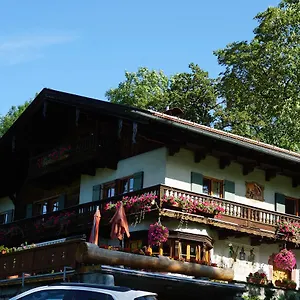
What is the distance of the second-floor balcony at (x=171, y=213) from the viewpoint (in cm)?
2316

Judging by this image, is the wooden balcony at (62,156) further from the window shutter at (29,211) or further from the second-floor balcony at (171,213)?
the window shutter at (29,211)

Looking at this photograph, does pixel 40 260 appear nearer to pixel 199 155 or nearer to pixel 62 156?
pixel 199 155

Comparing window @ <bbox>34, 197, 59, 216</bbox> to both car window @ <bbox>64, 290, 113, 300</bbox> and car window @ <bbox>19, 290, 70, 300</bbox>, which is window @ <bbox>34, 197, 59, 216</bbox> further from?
car window @ <bbox>64, 290, 113, 300</bbox>

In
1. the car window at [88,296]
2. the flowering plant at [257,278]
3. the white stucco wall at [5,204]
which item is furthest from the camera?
the white stucco wall at [5,204]

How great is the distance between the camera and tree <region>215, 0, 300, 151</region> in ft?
119

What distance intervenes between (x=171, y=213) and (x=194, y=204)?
3.19 feet

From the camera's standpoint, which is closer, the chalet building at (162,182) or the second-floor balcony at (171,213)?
the second-floor balcony at (171,213)

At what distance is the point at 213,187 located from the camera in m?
25.9

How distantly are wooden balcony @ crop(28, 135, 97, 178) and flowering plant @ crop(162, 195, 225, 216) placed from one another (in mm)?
4627

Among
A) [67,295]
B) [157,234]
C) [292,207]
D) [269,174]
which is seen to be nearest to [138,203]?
[157,234]

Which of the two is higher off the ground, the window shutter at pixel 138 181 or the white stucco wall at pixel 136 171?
the white stucco wall at pixel 136 171

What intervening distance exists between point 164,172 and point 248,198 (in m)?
4.18

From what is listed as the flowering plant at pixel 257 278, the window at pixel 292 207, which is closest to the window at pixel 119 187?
the flowering plant at pixel 257 278

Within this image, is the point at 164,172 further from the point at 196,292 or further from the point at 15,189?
the point at 15,189
